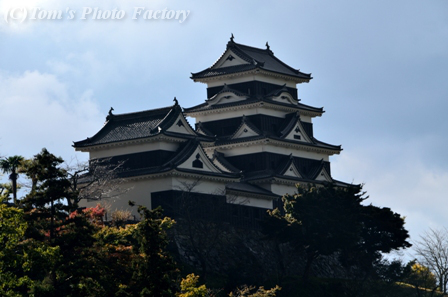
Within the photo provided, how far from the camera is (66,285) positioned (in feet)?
145

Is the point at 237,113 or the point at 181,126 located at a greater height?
the point at 237,113

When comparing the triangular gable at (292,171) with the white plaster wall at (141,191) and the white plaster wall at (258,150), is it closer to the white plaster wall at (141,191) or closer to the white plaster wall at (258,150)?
the white plaster wall at (258,150)

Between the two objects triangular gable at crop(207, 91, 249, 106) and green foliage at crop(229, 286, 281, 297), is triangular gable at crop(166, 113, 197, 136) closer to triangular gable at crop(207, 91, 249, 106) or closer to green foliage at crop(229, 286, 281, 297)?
triangular gable at crop(207, 91, 249, 106)

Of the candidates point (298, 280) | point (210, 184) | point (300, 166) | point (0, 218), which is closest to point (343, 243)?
point (298, 280)

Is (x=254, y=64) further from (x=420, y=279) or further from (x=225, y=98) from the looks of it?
(x=420, y=279)

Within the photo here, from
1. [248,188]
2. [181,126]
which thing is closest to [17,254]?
[181,126]

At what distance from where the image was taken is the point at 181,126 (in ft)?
217

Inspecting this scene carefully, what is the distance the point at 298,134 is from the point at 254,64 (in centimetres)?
559

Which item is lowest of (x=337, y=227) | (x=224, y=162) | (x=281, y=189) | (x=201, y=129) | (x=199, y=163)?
(x=337, y=227)

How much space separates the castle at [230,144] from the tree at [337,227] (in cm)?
447

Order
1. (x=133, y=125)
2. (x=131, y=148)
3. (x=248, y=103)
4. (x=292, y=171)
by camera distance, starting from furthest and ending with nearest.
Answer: (x=248, y=103) < (x=292, y=171) < (x=133, y=125) < (x=131, y=148)

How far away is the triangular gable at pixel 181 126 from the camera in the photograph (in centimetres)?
6544

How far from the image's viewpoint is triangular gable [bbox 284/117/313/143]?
75.8 meters

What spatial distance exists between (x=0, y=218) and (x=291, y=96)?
39.0 meters
